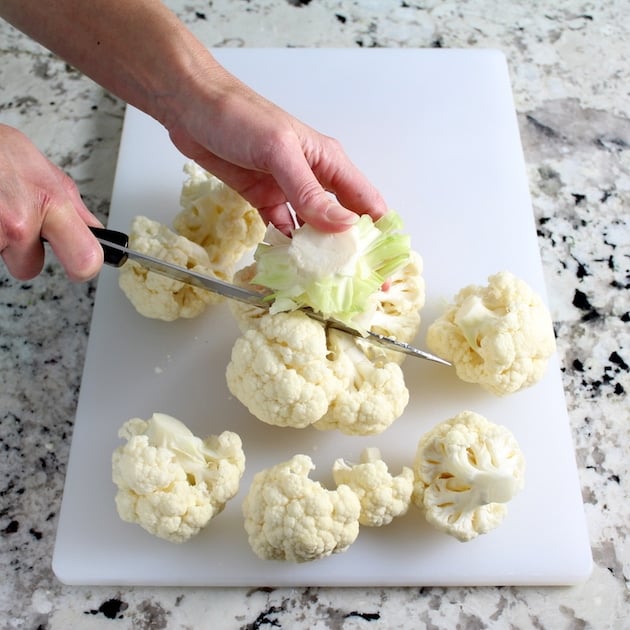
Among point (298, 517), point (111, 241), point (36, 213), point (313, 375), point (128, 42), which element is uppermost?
point (128, 42)

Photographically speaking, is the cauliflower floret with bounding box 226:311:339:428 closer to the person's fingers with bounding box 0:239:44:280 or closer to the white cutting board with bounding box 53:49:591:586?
the white cutting board with bounding box 53:49:591:586

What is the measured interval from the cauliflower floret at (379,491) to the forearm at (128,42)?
2.85 ft

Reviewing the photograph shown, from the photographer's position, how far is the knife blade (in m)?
1.59

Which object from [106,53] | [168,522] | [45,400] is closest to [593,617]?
[168,522]

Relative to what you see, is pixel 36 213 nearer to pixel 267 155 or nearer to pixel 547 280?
pixel 267 155

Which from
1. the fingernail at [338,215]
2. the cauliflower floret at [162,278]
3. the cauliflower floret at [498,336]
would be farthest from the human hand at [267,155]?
the cauliflower floret at [498,336]

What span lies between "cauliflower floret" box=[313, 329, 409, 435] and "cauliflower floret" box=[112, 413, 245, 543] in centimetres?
21

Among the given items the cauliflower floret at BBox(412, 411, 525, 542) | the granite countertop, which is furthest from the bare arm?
the cauliflower floret at BBox(412, 411, 525, 542)

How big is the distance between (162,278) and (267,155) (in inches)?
13.7

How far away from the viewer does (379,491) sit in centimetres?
150

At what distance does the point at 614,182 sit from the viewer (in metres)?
2.13

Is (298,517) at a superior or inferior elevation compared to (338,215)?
inferior

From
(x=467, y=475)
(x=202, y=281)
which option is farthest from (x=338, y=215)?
(x=467, y=475)

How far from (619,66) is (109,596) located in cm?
200
